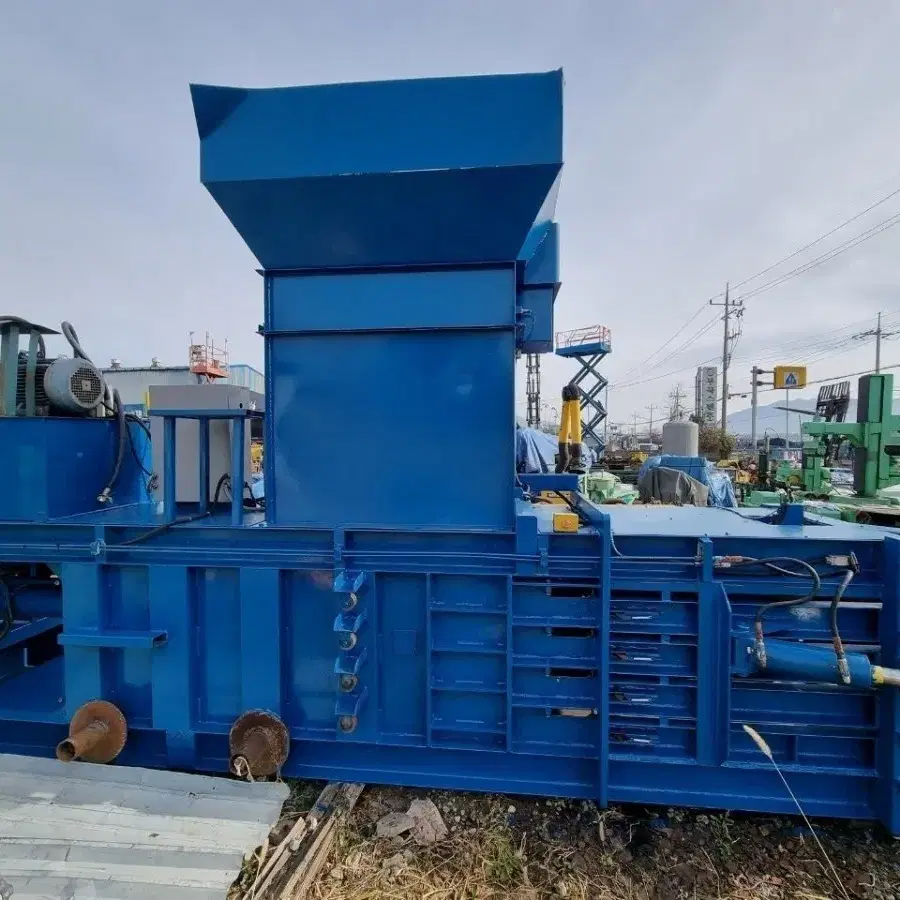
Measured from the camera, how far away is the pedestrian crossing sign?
27297mm

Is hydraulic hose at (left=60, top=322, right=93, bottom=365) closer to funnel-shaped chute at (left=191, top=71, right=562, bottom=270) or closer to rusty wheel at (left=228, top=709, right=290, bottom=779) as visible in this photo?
funnel-shaped chute at (left=191, top=71, right=562, bottom=270)

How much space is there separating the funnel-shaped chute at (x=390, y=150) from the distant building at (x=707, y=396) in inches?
1714

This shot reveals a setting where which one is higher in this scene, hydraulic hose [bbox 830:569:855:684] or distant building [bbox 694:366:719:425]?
distant building [bbox 694:366:719:425]

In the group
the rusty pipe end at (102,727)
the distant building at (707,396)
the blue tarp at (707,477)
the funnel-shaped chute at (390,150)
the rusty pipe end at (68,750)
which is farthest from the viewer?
the distant building at (707,396)

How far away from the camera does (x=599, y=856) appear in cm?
269

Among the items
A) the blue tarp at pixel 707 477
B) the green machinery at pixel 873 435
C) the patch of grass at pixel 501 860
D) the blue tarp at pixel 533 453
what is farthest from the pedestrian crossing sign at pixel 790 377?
the patch of grass at pixel 501 860

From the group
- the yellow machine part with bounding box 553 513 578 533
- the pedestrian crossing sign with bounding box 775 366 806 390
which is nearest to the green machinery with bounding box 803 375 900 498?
the yellow machine part with bounding box 553 513 578 533

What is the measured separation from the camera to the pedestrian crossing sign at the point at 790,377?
27.3 m

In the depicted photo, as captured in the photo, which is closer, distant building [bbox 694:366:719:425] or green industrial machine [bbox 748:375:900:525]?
green industrial machine [bbox 748:375:900:525]

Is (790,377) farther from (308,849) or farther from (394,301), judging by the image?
(308,849)

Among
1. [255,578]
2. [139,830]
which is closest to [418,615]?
[255,578]

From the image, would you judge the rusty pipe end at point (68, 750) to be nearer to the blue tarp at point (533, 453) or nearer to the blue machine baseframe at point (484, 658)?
the blue machine baseframe at point (484, 658)

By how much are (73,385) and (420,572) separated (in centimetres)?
291

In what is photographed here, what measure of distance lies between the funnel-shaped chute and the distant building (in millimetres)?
43529
